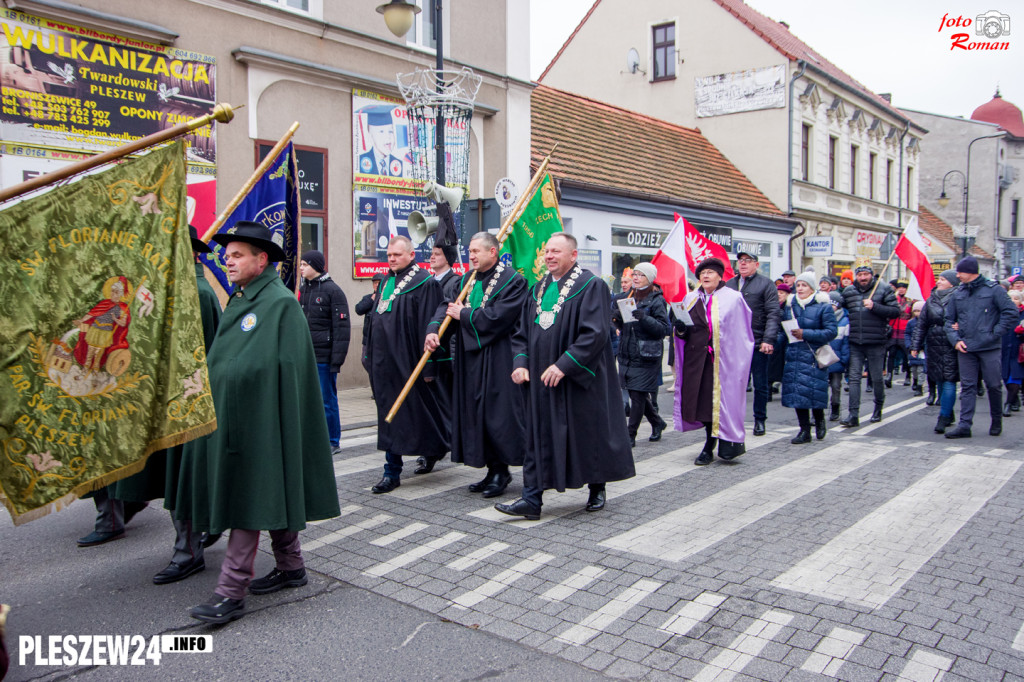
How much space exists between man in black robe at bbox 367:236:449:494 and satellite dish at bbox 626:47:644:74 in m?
23.3

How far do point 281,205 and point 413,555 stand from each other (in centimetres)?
241

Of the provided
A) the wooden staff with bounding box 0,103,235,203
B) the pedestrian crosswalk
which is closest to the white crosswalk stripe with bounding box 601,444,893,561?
the pedestrian crosswalk

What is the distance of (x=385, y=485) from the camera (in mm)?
6441

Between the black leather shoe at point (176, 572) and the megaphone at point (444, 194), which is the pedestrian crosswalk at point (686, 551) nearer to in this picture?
the black leather shoe at point (176, 572)

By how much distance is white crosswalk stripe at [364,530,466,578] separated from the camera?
15.2 ft

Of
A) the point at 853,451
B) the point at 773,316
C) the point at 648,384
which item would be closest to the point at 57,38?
the point at 648,384

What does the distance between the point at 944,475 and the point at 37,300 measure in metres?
6.92

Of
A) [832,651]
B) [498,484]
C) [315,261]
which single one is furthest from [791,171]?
[832,651]

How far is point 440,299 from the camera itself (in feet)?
22.2

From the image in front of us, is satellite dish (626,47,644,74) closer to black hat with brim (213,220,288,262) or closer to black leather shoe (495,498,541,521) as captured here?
black leather shoe (495,498,541,521)

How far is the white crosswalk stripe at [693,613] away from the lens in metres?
3.87

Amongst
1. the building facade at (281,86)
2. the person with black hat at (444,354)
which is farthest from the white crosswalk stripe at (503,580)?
the building facade at (281,86)

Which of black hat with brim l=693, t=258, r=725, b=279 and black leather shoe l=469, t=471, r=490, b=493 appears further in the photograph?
black hat with brim l=693, t=258, r=725, b=279

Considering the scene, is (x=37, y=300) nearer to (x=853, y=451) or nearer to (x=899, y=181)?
(x=853, y=451)
